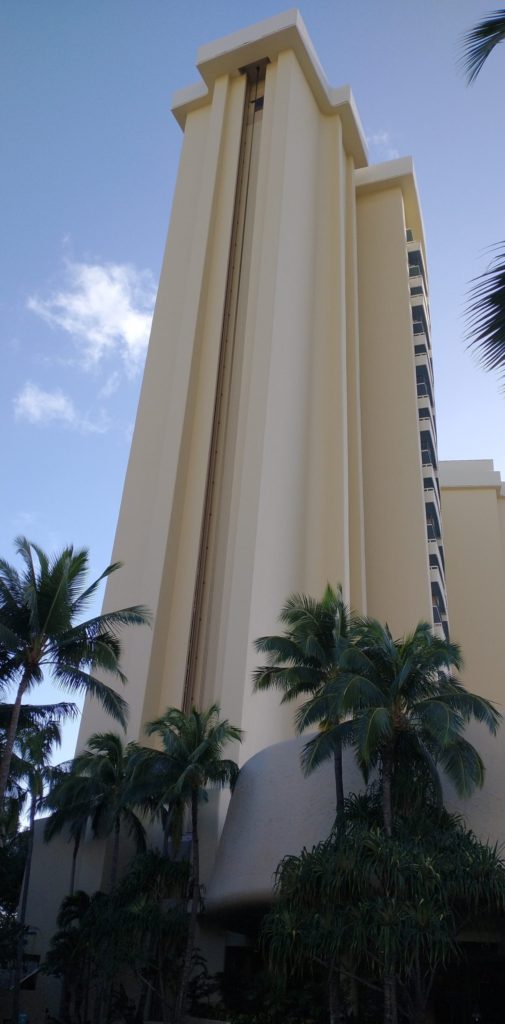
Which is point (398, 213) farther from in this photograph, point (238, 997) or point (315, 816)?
point (238, 997)

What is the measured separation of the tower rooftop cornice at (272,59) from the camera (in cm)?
4881

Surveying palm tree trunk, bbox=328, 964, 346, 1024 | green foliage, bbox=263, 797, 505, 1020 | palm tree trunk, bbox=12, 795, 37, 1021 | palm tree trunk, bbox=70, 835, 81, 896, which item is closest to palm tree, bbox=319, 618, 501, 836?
green foliage, bbox=263, 797, 505, 1020

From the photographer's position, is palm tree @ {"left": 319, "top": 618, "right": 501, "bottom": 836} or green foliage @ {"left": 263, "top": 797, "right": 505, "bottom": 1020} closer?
green foliage @ {"left": 263, "top": 797, "right": 505, "bottom": 1020}

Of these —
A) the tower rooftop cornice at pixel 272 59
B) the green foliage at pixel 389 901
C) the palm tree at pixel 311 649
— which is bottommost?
the green foliage at pixel 389 901

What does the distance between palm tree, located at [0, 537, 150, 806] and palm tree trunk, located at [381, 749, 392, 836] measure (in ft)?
27.0

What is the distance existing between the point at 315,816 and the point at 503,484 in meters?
45.2

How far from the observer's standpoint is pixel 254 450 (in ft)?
129

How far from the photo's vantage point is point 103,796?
99.7 feet

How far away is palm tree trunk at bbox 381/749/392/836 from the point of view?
21281mm

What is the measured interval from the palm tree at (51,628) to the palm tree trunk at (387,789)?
27.0 ft

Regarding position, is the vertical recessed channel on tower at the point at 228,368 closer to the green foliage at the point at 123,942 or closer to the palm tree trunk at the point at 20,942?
the palm tree trunk at the point at 20,942

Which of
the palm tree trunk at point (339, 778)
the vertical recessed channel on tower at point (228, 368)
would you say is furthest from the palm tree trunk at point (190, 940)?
the vertical recessed channel on tower at point (228, 368)

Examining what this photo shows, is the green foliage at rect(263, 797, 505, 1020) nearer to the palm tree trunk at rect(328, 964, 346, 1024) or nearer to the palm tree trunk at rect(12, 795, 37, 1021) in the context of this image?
the palm tree trunk at rect(328, 964, 346, 1024)

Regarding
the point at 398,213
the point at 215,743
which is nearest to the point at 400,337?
the point at 398,213
